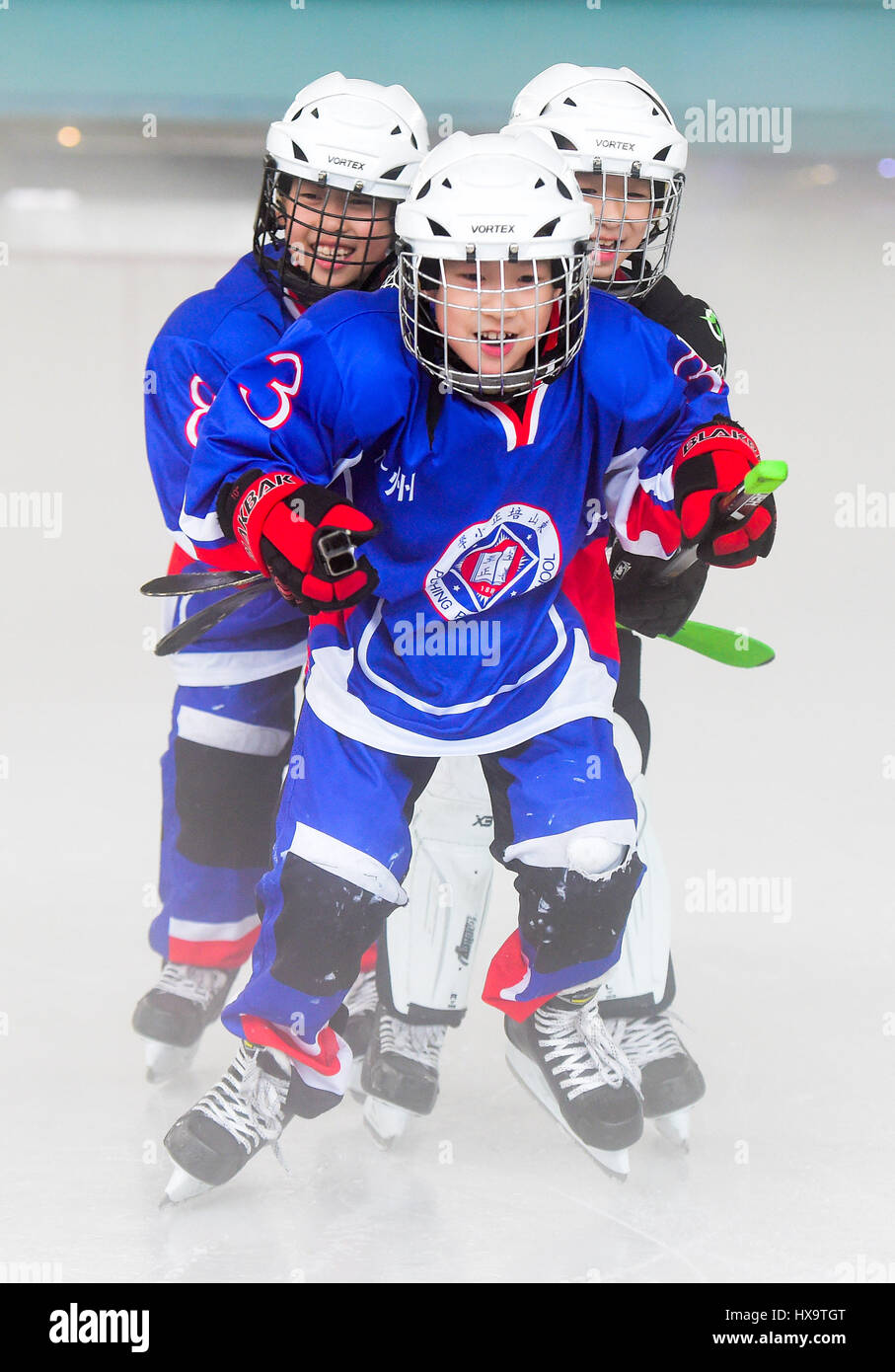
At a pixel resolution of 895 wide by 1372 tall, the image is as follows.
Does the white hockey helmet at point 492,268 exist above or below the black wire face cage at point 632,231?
below

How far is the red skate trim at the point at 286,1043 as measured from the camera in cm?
200

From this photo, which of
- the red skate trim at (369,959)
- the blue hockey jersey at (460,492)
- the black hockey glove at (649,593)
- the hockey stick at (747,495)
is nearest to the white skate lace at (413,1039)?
the red skate trim at (369,959)

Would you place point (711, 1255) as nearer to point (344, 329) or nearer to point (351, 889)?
point (351, 889)

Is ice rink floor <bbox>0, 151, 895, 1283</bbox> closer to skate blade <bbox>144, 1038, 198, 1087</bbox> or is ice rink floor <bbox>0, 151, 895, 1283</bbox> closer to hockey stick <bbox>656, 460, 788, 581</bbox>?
skate blade <bbox>144, 1038, 198, 1087</bbox>

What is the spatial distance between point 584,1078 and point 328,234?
117cm

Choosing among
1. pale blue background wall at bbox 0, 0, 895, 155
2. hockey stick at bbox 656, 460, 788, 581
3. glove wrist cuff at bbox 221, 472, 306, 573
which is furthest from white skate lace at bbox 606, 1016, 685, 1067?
pale blue background wall at bbox 0, 0, 895, 155

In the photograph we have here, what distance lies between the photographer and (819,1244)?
192cm

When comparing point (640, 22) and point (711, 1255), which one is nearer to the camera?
point (711, 1255)

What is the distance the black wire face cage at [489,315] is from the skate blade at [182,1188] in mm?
1049

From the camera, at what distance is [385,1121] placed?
2221 millimetres

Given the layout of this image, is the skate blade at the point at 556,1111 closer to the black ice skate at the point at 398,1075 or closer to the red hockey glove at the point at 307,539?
the black ice skate at the point at 398,1075

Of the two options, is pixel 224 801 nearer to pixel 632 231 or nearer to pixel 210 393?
pixel 210 393
